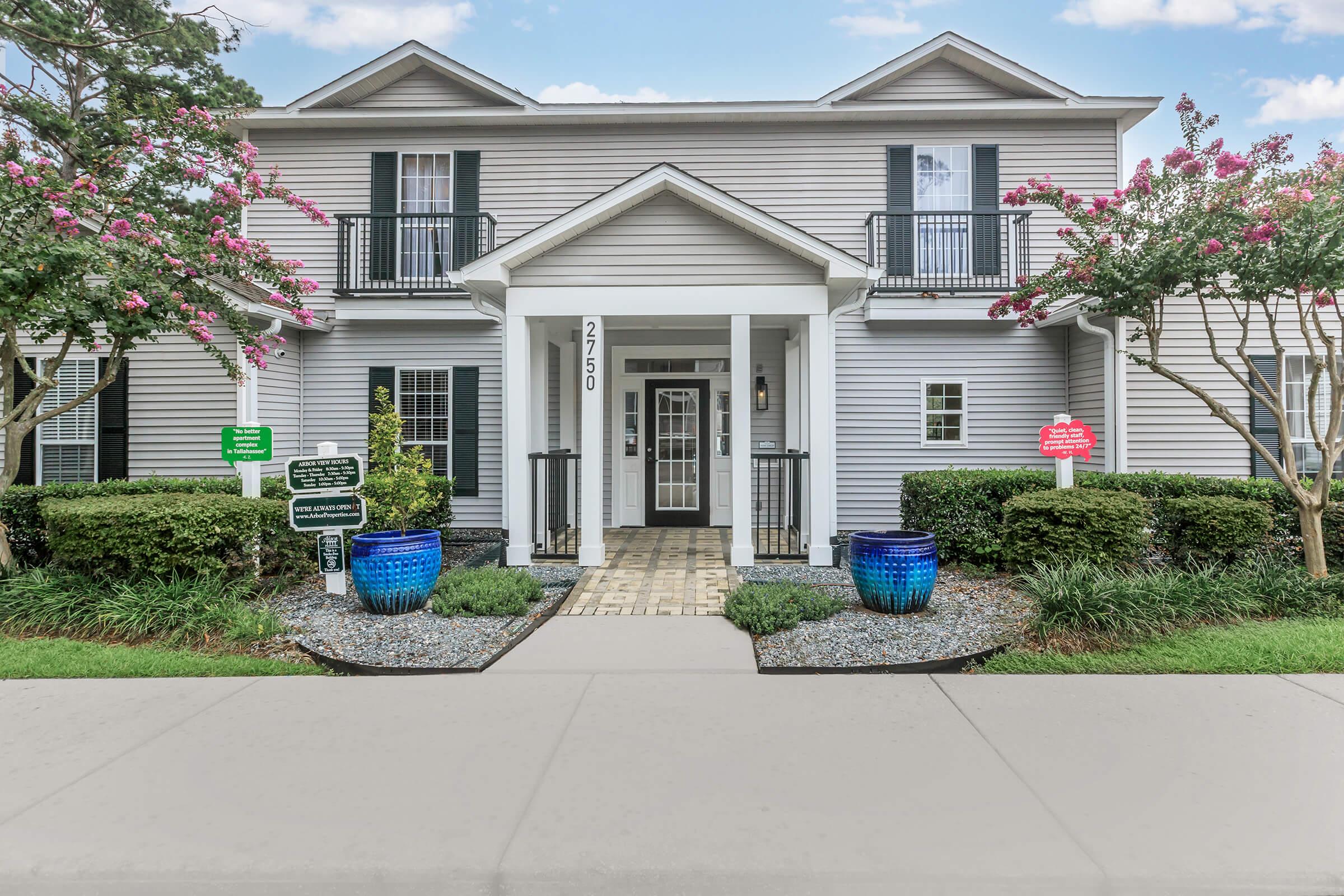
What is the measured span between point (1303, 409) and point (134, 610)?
38.8 feet

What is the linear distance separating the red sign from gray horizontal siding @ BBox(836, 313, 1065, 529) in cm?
296

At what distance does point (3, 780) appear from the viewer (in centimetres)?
308

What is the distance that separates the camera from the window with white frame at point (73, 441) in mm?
8508

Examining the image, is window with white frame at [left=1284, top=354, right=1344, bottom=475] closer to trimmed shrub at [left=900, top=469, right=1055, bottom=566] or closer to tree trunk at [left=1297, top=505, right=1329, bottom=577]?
tree trunk at [left=1297, top=505, right=1329, bottom=577]

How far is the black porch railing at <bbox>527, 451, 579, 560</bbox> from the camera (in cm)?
775

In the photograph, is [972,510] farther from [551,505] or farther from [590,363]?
[551,505]

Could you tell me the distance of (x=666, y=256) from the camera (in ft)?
24.0

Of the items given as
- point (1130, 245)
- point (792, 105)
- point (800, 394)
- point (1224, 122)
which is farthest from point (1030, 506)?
point (792, 105)

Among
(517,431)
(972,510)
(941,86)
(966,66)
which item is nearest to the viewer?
(972,510)

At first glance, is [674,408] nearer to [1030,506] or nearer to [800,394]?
[800,394]

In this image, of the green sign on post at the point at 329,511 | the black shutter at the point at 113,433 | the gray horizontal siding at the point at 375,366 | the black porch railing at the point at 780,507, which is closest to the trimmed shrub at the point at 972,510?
the black porch railing at the point at 780,507

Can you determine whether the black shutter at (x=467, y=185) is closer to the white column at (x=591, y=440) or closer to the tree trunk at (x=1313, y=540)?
the white column at (x=591, y=440)

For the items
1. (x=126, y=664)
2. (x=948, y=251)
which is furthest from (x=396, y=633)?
(x=948, y=251)

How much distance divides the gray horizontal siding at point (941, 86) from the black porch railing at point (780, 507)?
560 cm
